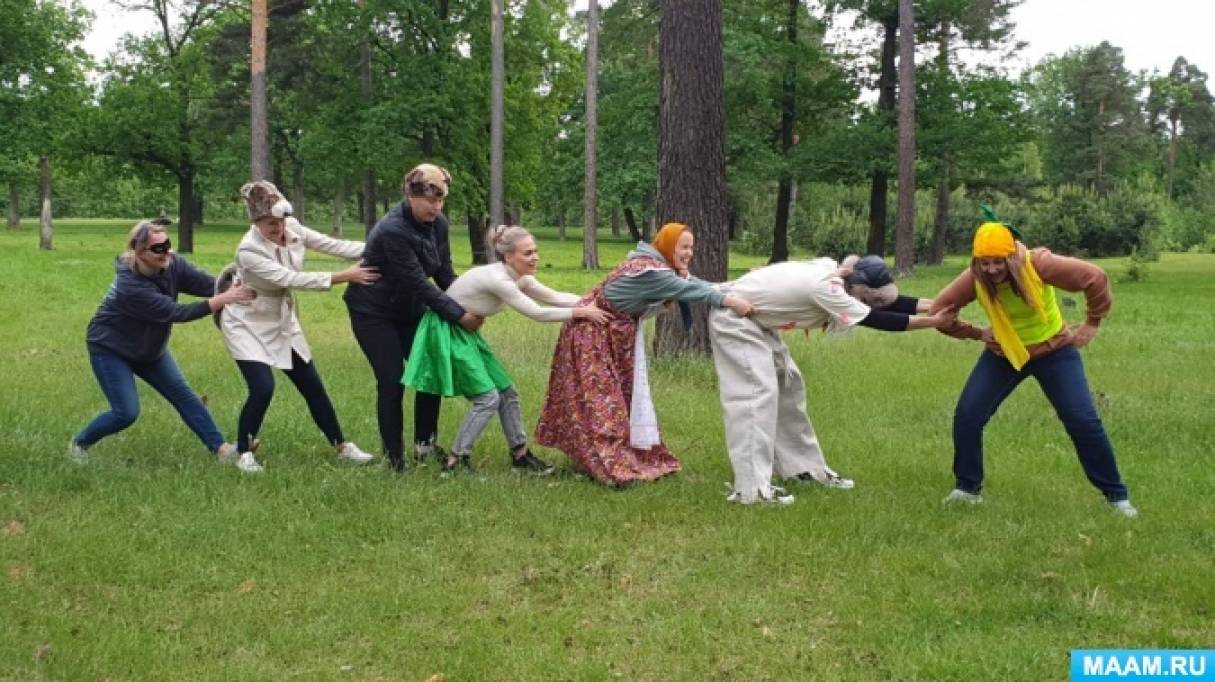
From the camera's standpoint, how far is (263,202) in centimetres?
690

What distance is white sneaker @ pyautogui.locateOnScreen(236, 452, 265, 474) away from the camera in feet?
22.9

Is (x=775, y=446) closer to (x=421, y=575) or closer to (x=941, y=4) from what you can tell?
(x=421, y=575)

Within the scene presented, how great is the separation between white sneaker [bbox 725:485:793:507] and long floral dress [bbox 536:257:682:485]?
688mm

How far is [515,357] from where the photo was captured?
12.5 metres

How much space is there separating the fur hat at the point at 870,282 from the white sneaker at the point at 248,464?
154 inches

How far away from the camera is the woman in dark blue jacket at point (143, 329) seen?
686 cm

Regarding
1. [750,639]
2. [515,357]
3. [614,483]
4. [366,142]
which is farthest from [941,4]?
[750,639]

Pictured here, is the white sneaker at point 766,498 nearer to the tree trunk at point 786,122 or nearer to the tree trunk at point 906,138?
the tree trunk at point 906,138

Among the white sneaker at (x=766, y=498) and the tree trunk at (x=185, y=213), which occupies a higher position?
the tree trunk at (x=185, y=213)

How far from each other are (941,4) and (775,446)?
87.9 feet

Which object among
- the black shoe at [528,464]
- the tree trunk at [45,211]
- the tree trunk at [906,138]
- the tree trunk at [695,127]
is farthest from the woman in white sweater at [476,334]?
the tree trunk at [45,211]

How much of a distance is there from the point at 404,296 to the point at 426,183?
0.80 metres

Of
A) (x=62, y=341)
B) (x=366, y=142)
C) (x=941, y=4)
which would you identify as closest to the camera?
(x=62, y=341)

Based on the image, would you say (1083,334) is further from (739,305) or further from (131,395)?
(131,395)
